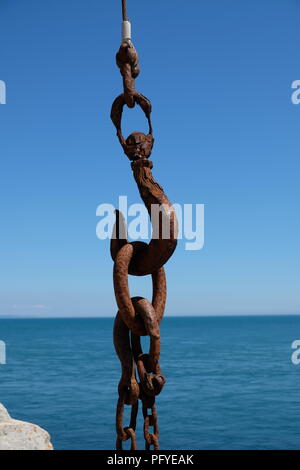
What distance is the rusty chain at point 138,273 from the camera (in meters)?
3.18

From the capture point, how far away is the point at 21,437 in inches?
207

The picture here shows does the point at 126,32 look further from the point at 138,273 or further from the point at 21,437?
the point at 21,437

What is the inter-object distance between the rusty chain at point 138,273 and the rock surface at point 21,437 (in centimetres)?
224

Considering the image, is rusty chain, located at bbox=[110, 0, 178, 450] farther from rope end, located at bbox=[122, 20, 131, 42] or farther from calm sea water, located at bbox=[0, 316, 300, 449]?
calm sea water, located at bbox=[0, 316, 300, 449]

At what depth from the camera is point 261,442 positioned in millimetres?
25422

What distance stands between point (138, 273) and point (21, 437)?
8.55 ft

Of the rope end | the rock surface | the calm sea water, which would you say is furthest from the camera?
the calm sea water

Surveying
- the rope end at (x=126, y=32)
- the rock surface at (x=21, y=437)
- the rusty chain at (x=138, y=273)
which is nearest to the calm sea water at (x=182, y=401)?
the rock surface at (x=21, y=437)

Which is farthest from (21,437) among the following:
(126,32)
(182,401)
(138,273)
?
(182,401)

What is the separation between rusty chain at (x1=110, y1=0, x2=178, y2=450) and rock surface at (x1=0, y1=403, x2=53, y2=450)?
7.36 ft

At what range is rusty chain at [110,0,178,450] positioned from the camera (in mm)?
3184

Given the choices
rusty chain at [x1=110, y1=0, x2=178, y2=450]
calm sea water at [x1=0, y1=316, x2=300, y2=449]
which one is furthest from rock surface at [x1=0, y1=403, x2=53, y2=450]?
calm sea water at [x1=0, y1=316, x2=300, y2=449]

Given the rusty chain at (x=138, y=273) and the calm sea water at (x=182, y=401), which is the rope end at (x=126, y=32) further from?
the calm sea water at (x=182, y=401)
